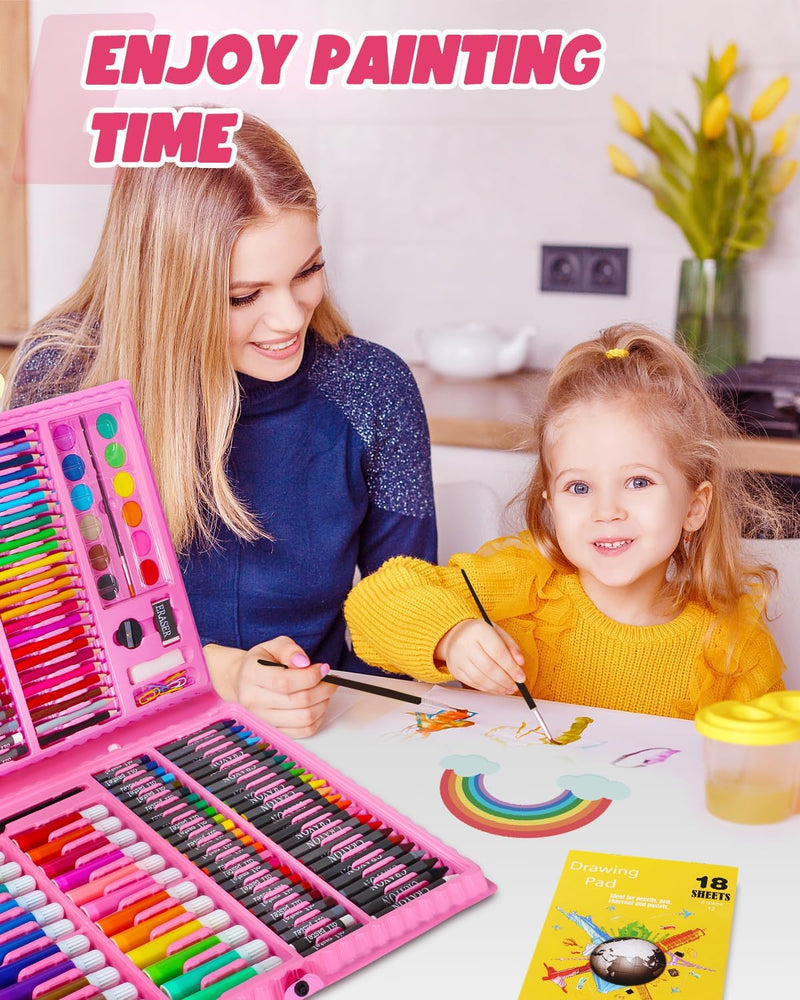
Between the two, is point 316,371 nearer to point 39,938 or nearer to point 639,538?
point 639,538

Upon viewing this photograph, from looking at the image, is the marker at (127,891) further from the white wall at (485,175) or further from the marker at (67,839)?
the white wall at (485,175)

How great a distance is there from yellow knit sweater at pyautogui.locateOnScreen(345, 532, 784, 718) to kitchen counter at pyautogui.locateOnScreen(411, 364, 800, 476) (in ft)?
1.96

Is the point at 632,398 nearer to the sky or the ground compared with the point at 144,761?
nearer to the sky

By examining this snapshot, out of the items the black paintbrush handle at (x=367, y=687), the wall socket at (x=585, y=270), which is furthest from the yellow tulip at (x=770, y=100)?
the black paintbrush handle at (x=367, y=687)

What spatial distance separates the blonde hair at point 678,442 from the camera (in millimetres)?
1288

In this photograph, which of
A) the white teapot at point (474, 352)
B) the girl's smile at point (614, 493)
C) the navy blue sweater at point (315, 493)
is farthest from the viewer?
the white teapot at point (474, 352)

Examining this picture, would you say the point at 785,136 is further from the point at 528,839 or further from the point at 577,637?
the point at 528,839

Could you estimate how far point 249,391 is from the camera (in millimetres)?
1457

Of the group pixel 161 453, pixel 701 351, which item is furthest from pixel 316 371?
pixel 701 351

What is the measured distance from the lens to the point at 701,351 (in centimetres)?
230

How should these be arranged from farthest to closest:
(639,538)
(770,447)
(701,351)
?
(701,351)
(770,447)
(639,538)

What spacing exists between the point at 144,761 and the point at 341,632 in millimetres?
655

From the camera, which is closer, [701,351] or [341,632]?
[341,632]

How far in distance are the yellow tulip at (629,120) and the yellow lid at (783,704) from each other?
1.72 meters
